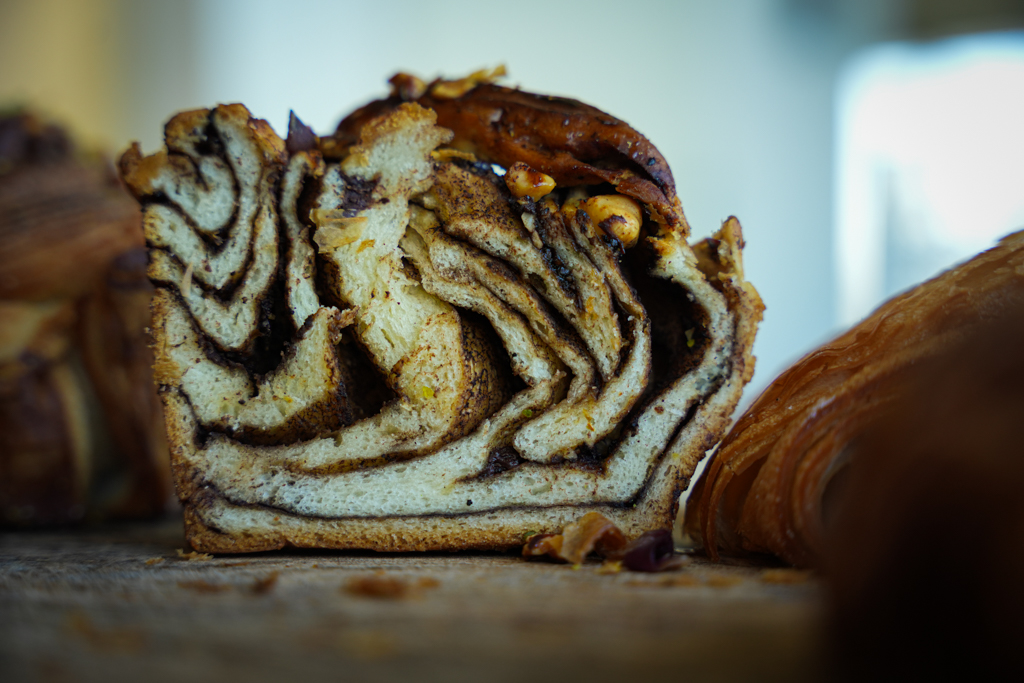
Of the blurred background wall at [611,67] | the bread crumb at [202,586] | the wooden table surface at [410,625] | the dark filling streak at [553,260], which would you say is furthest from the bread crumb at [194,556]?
the blurred background wall at [611,67]

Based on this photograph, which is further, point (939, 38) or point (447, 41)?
point (939, 38)

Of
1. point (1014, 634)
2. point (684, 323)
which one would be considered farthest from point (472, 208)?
point (1014, 634)

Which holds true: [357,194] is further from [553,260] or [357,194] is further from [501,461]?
[501,461]

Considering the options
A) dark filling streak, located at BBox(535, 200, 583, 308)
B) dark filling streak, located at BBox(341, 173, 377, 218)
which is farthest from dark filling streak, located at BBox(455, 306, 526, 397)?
dark filling streak, located at BBox(341, 173, 377, 218)

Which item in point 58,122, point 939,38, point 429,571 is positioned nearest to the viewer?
point 429,571

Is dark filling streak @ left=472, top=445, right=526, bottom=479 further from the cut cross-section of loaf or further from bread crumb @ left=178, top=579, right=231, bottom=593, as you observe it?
bread crumb @ left=178, top=579, right=231, bottom=593

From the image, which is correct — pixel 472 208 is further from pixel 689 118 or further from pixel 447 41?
pixel 689 118

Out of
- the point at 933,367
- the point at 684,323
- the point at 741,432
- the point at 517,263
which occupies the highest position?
the point at 517,263
